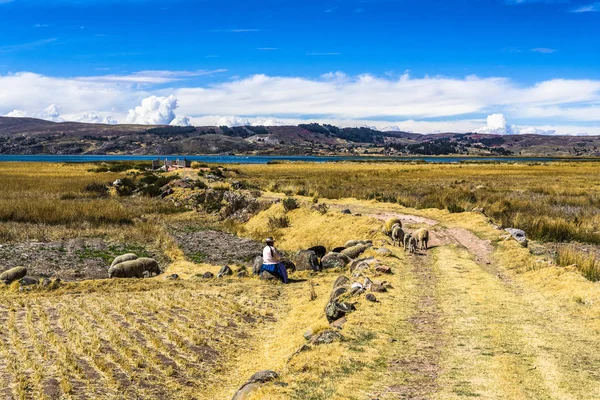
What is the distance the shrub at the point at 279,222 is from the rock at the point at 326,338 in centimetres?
1986

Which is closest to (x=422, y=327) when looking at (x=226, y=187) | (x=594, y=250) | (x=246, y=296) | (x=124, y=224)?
(x=246, y=296)

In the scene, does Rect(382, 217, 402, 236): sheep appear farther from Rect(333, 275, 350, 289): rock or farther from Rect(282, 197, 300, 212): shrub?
Rect(282, 197, 300, 212): shrub

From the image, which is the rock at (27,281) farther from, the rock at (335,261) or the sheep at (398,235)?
the sheep at (398,235)

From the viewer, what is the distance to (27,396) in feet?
26.4

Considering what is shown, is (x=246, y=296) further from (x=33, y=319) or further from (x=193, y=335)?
(x=33, y=319)

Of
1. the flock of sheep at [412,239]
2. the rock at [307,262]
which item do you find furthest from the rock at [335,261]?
the flock of sheep at [412,239]

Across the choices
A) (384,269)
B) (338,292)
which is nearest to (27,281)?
(338,292)

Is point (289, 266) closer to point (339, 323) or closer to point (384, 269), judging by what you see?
point (384, 269)

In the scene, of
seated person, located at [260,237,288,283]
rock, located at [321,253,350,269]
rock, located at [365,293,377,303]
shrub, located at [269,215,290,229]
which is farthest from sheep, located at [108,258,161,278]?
shrub, located at [269,215,290,229]

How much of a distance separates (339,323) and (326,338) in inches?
47.5

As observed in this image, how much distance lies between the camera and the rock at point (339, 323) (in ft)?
34.5

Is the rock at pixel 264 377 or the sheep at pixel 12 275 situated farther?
the sheep at pixel 12 275

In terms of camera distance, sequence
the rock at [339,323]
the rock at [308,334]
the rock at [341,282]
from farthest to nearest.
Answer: the rock at [341,282], the rock at [308,334], the rock at [339,323]

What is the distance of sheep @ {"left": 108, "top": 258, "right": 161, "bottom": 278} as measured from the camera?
18562 millimetres
